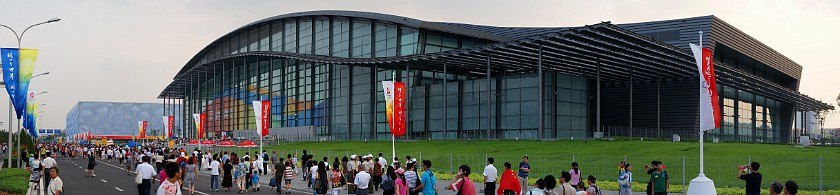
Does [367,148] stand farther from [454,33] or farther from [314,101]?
[314,101]

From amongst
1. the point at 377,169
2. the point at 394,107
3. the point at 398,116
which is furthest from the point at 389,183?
the point at 394,107

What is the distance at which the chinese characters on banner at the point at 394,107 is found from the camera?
3444cm

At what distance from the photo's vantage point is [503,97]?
66938 mm

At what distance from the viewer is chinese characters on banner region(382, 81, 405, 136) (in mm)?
34438

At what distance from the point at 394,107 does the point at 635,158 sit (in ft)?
38.6

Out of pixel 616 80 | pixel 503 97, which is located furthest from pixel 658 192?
pixel 616 80

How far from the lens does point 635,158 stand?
37094mm

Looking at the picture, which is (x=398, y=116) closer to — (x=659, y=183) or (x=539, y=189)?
(x=659, y=183)

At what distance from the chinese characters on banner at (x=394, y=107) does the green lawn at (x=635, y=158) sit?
357cm

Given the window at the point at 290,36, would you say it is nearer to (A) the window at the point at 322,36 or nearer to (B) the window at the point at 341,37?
(A) the window at the point at 322,36

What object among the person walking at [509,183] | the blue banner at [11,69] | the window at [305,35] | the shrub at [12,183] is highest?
the window at [305,35]

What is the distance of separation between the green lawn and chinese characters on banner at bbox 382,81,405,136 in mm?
3571

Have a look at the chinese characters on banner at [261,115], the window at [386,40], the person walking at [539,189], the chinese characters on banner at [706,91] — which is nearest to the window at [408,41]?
the window at [386,40]

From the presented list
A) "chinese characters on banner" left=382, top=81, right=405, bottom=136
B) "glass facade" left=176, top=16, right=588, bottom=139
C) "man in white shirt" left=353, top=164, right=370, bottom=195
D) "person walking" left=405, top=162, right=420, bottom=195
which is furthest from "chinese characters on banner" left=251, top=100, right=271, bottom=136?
"person walking" left=405, top=162, right=420, bottom=195
